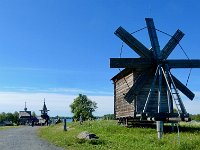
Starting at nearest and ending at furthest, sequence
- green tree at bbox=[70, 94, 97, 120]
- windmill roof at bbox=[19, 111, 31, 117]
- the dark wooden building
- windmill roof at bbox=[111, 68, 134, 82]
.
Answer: the dark wooden building
windmill roof at bbox=[111, 68, 134, 82]
green tree at bbox=[70, 94, 97, 120]
windmill roof at bbox=[19, 111, 31, 117]

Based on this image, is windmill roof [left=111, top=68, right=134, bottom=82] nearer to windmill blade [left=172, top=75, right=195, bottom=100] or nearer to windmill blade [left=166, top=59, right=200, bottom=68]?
windmill blade [left=166, top=59, right=200, bottom=68]

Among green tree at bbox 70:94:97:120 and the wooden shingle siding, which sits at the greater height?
green tree at bbox 70:94:97:120

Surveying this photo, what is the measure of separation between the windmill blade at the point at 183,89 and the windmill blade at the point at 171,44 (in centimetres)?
205

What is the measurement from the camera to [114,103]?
4428 cm

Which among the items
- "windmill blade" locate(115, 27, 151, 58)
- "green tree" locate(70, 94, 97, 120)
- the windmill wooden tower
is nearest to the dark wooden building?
the windmill wooden tower

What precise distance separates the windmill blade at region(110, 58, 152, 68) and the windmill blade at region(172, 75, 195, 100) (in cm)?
240

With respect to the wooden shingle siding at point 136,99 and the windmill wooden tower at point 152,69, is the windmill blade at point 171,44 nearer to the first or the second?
the windmill wooden tower at point 152,69

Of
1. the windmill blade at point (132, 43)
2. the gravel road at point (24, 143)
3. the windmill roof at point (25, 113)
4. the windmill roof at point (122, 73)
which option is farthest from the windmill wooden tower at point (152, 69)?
the windmill roof at point (25, 113)

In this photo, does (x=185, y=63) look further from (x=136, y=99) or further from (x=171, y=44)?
(x=136, y=99)

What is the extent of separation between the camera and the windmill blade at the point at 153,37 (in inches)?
1209

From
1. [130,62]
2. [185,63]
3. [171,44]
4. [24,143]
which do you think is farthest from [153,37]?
[24,143]

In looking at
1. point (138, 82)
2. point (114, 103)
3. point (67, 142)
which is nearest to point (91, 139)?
point (67, 142)

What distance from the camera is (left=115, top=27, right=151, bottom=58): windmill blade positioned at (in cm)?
3074

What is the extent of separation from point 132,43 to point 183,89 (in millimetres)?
5185
